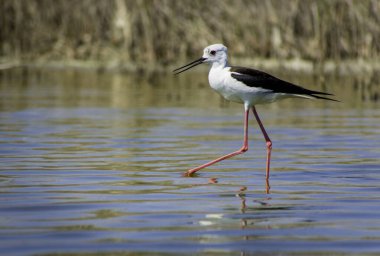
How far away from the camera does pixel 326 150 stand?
→ 10.2 metres

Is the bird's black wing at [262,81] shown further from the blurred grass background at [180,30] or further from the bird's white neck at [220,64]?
the blurred grass background at [180,30]

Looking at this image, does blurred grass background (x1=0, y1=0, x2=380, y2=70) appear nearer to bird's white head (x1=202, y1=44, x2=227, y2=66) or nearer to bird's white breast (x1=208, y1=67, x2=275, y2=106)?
bird's white head (x1=202, y1=44, x2=227, y2=66)

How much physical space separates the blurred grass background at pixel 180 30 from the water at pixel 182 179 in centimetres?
387

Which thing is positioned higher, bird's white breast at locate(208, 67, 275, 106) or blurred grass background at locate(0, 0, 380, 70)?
blurred grass background at locate(0, 0, 380, 70)

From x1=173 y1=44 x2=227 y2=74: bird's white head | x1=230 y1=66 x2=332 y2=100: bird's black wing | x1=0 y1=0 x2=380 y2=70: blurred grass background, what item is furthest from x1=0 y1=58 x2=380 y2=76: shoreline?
x1=230 y1=66 x2=332 y2=100: bird's black wing

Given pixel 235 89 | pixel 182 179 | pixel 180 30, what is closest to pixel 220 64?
pixel 235 89

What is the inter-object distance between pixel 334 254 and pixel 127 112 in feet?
→ 31.0

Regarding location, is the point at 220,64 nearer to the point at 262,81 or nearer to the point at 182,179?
the point at 262,81

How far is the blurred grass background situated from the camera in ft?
65.1

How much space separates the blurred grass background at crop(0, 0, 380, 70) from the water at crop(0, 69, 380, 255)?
3.87m

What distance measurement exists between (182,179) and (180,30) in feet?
46.6

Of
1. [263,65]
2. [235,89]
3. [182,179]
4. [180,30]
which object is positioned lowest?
[182,179]

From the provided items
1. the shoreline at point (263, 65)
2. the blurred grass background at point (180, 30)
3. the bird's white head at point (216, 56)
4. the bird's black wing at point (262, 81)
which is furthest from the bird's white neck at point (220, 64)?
the blurred grass background at point (180, 30)

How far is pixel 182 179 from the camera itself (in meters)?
8.23
